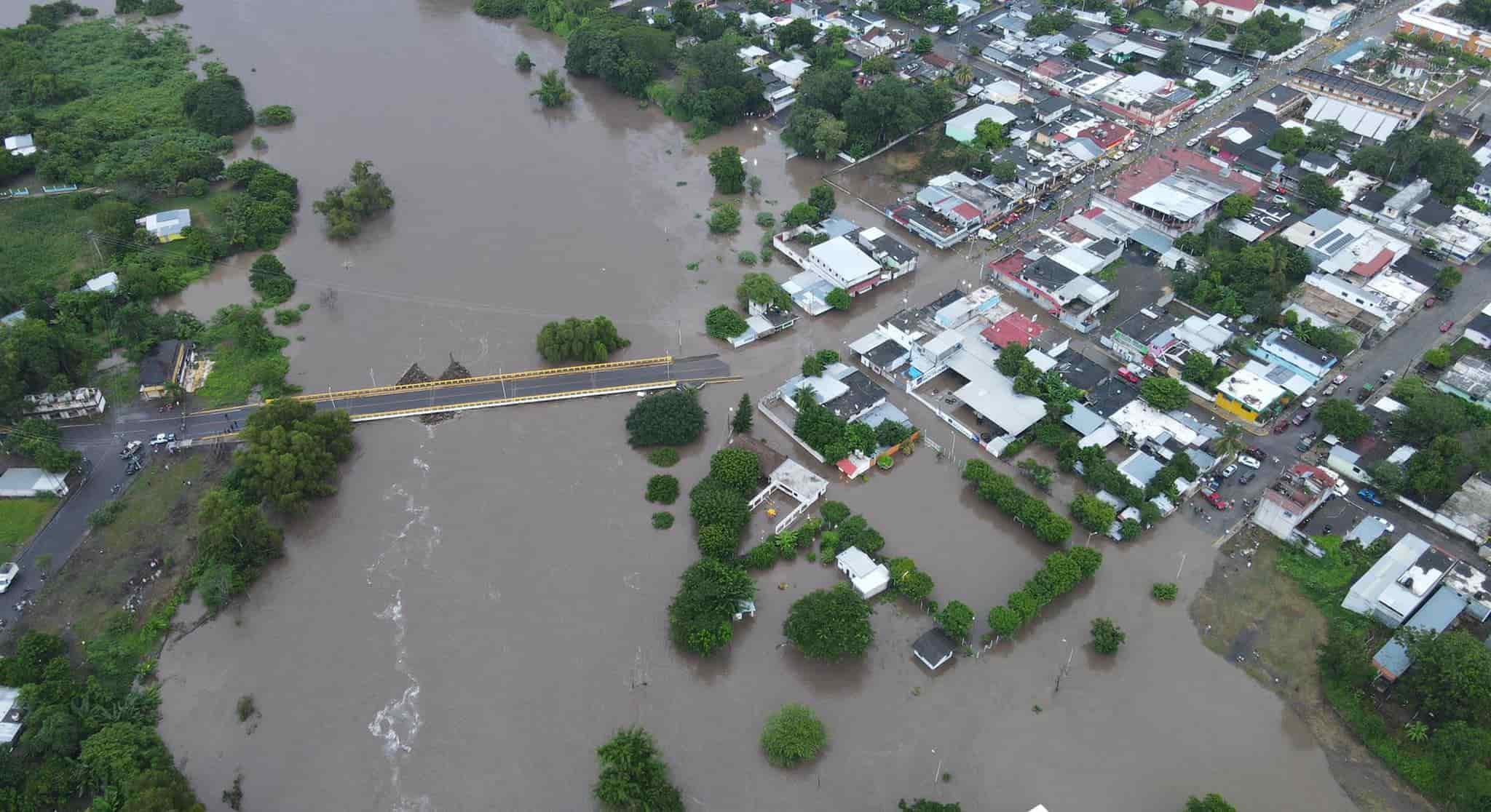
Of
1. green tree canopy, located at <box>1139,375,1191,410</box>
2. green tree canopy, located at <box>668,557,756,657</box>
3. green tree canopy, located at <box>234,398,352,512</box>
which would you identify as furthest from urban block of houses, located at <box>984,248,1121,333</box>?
green tree canopy, located at <box>234,398,352,512</box>

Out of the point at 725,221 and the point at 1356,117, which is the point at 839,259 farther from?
the point at 1356,117

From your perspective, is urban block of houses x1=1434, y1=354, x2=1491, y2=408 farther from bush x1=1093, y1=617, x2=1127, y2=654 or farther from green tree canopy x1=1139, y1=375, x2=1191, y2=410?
bush x1=1093, y1=617, x2=1127, y2=654

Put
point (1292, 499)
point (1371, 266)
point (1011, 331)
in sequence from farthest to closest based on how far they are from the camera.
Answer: point (1371, 266), point (1011, 331), point (1292, 499)

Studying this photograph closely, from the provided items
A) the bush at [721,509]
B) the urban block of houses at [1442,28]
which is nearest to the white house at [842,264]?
the bush at [721,509]

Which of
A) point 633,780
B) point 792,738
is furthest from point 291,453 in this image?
point 792,738

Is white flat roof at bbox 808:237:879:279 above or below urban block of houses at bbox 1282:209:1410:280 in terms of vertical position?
below

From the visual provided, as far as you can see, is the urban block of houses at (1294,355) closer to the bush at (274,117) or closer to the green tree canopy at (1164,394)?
the green tree canopy at (1164,394)

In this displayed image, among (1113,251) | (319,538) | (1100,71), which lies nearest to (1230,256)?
(1113,251)
